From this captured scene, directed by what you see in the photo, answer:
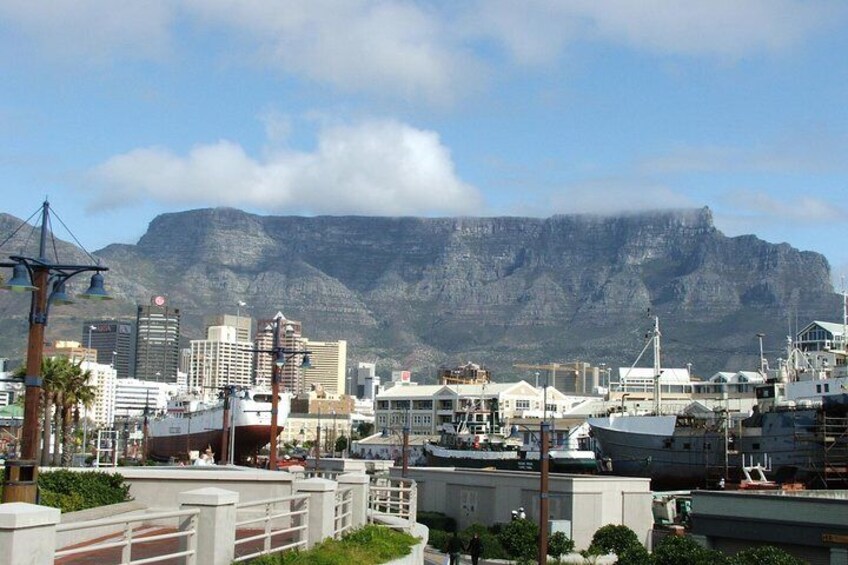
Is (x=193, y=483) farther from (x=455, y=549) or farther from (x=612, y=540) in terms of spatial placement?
(x=612, y=540)

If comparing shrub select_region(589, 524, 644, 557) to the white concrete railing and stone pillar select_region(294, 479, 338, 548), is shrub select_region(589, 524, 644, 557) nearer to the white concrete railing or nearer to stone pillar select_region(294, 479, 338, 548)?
the white concrete railing

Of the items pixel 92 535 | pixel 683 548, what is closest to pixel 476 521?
pixel 683 548

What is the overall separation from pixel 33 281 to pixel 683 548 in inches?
→ 824

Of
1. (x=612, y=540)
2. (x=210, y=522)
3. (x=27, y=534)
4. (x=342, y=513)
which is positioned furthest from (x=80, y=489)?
(x=612, y=540)

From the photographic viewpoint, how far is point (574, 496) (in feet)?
146

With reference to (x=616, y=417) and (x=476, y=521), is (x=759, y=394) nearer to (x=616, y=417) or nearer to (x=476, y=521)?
(x=616, y=417)

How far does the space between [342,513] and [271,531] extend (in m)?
5.23

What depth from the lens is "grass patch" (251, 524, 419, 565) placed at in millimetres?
15446

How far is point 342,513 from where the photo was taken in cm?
2077

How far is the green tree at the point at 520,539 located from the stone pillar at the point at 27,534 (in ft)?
102

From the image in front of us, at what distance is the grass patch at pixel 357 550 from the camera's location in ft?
50.7

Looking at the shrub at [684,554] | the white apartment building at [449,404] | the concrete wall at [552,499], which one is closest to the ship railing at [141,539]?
the shrub at [684,554]

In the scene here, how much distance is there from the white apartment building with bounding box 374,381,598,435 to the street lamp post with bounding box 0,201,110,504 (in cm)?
14644

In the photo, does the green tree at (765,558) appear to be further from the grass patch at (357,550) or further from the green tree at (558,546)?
the green tree at (558,546)
